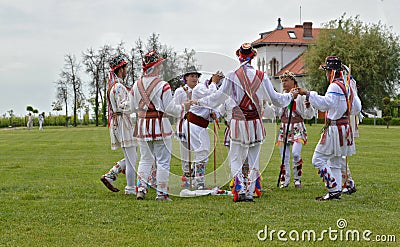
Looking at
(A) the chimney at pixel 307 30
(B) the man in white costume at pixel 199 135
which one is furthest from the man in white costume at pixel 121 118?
(A) the chimney at pixel 307 30

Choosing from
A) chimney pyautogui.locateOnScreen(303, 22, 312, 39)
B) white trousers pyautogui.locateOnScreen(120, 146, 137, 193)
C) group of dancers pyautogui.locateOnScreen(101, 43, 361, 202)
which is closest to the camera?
group of dancers pyautogui.locateOnScreen(101, 43, 361, 202)

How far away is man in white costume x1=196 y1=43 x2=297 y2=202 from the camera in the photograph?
842cm

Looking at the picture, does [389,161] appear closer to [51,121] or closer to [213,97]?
[213,97]

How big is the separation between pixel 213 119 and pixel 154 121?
4.72 ft

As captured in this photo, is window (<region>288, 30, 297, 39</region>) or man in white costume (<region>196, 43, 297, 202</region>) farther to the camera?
window (<region>288, 30, 297, 39</region>)

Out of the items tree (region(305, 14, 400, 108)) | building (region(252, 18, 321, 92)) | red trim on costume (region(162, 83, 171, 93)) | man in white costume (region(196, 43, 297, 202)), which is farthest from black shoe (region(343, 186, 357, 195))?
building (region(252, 18, 321, 92))

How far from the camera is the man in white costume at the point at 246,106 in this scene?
842 centimetres

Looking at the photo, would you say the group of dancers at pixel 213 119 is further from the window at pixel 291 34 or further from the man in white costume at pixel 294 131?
the window at pixel 291 34

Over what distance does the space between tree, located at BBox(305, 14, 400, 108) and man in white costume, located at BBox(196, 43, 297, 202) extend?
4593 centimetres

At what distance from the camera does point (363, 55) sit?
177ft

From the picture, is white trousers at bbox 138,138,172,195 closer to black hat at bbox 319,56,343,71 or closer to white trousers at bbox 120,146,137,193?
white trousers at bbox 120,146,137,193

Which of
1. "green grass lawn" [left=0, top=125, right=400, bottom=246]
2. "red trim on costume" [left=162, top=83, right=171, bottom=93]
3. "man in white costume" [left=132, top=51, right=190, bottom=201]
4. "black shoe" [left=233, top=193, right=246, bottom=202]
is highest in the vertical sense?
"red trim on costume" [left=162, top=83, right=171, bottom=93]

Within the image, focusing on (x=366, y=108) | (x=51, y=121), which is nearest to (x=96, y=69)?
(x=51, y=121)

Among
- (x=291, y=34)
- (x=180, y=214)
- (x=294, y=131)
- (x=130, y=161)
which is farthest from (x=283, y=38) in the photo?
(x=180, y=214)
